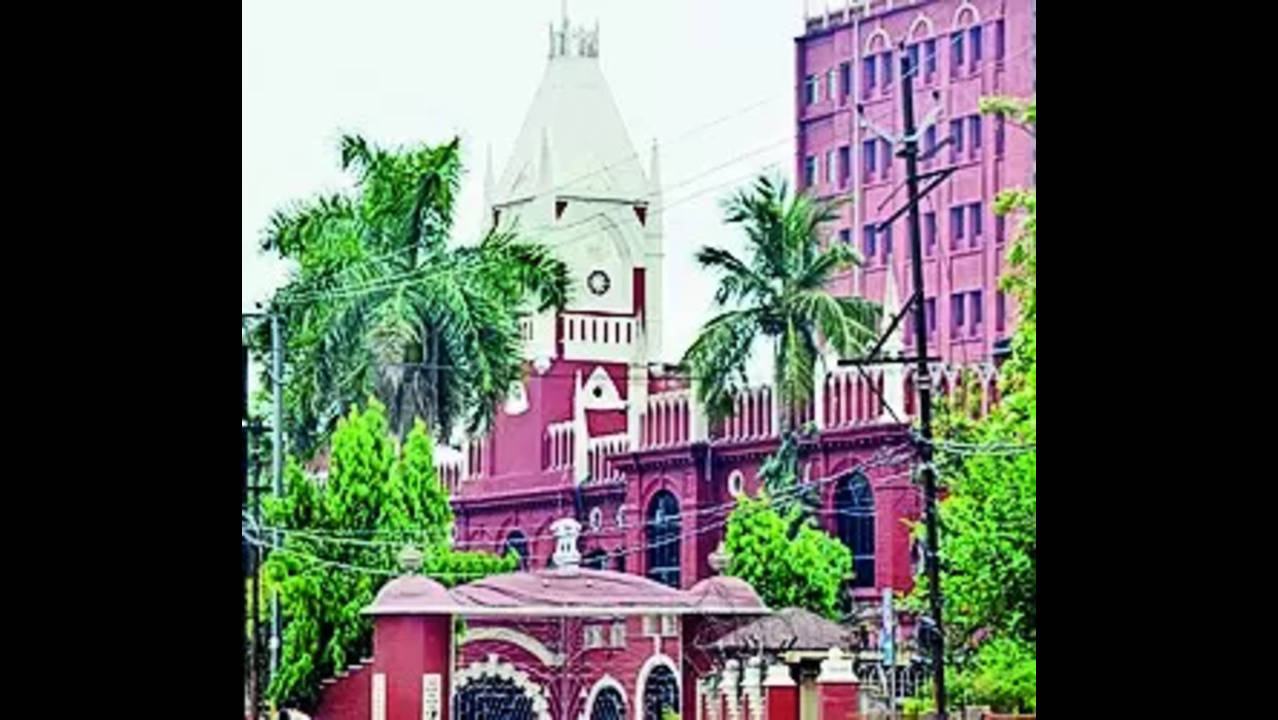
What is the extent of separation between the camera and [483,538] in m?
4.82

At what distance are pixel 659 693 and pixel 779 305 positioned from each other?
0.92m

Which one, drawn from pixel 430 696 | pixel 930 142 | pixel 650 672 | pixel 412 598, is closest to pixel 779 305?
pixel 930 142

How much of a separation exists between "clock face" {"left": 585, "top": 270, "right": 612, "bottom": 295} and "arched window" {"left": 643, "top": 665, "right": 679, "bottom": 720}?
2.87ft

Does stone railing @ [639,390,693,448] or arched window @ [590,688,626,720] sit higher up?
stone railing @ [639,390,693,448]

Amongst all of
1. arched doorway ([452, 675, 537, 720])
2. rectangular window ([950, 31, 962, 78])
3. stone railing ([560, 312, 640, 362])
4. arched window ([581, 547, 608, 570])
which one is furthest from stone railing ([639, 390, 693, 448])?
rectangular window ([950, 31, 962, 78])

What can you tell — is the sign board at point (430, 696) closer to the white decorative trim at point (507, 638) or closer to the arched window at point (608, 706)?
the white decorative trim at point (507, 638)

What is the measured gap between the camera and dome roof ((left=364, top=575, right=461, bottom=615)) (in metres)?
4.80

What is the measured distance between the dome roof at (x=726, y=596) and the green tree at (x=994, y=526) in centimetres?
34

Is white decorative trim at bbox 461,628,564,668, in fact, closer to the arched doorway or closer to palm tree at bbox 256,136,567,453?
the arched doorway

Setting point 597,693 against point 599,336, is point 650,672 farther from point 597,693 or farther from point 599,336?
point 599,336

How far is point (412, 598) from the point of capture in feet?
15.8


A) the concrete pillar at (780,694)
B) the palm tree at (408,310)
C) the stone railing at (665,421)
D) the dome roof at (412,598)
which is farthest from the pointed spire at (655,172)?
the concrete pillar at (780,694)
